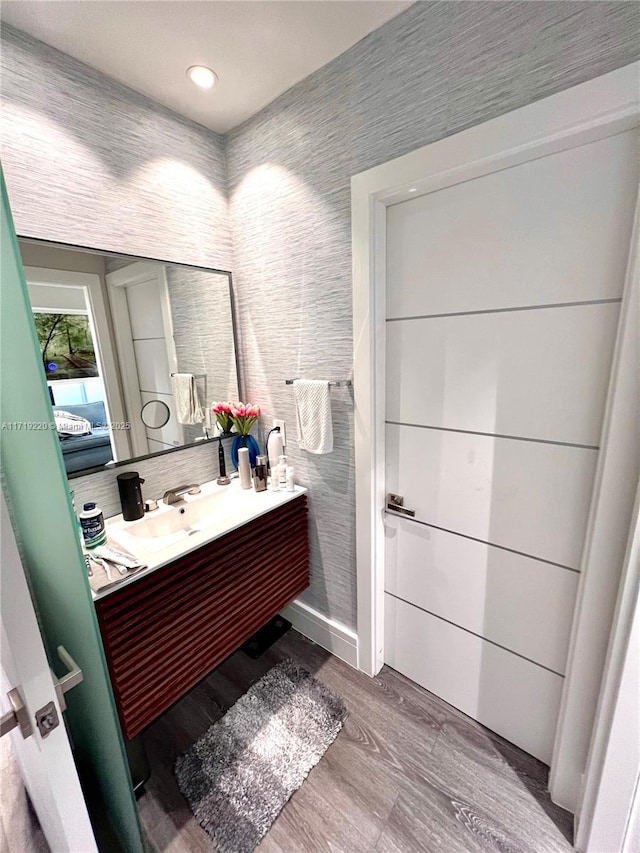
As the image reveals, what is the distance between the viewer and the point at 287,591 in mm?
1644

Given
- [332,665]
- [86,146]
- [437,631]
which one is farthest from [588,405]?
[86,146]

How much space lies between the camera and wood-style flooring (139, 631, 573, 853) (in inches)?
43.5

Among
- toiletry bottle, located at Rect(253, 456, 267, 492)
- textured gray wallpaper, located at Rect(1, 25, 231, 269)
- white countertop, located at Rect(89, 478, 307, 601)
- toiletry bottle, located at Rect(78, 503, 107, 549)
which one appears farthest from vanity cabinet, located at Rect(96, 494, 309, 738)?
textured gray wallpaper, located at Rect(1, 25, 231, 269)

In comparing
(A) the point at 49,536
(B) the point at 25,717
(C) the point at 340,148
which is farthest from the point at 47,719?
(C) the point at 340,148

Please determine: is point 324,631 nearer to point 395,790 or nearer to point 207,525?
point 395,790

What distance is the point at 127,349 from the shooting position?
146 centimetres

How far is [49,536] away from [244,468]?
92 cm

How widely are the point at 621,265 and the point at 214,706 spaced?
2158mm

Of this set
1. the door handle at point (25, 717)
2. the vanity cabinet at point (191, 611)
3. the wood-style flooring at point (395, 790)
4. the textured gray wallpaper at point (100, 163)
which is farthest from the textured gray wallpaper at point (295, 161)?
the door handle at point (25, 717)

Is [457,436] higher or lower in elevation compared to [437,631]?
higher

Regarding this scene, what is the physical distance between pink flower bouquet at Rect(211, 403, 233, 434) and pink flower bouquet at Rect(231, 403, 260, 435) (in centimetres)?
2

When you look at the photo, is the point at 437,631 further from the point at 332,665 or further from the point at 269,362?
the point at 269,362

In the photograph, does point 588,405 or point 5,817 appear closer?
point 5,817

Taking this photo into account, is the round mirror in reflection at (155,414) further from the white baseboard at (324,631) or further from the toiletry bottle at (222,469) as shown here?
the white baseboard at (324,631)
